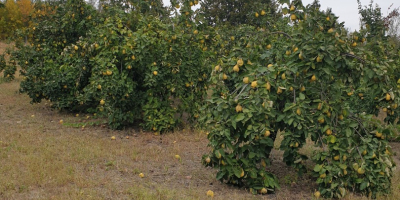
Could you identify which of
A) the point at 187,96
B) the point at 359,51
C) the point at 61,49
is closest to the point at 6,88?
the point at 61,49

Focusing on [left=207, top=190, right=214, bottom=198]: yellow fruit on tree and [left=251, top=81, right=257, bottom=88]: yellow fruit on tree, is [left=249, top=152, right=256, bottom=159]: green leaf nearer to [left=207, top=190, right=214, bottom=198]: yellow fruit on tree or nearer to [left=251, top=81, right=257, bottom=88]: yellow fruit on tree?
[left=207, top=190, right=214, bottom=198]: yellow fruit on tree

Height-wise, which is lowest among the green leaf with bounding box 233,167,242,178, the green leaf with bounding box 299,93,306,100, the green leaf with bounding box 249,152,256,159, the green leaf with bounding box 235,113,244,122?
the green leaf with bounding box 233,167,242,178

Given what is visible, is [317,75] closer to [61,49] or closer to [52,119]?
[52,119]

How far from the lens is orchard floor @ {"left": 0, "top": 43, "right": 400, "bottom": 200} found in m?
3.86


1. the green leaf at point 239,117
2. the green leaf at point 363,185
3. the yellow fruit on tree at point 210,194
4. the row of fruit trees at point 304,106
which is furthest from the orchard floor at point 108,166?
the green leaf at point 239,117

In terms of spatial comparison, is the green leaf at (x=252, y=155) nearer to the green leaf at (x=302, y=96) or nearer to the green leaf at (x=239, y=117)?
the green leaf at (x=239, y=117)

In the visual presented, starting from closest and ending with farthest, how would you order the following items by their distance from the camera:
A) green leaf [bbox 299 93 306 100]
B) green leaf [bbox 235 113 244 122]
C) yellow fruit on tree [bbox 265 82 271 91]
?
green leaf [bbox 235 113 244 122] < yellow fruit on tree [bbox 265 82 271 91] < green leaf [bbox 299 93 306 100]

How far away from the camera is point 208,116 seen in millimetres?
3859

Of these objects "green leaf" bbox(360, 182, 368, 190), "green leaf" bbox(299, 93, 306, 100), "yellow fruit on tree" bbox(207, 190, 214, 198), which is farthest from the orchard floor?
"green leaf" bbox(299, 93, 306, 100)

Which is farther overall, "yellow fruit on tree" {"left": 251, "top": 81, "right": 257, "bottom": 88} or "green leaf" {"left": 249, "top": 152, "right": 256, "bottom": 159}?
"green leaf" {"left": 249, "top": 152, "right": 256, "bottom": 159}

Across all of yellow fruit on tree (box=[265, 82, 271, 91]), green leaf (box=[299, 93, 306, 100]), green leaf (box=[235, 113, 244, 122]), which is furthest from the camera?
green leaf (box=[299, 93, 306, 100])

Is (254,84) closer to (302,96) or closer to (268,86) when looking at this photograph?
(268,86)

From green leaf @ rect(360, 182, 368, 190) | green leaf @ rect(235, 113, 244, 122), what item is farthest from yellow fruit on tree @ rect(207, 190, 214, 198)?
green leaf @ rect(360, 182, 368, 190)

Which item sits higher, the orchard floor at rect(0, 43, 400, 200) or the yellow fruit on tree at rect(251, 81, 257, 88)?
the yellow fruit on tree at rect(251, 81, 257, 88)
